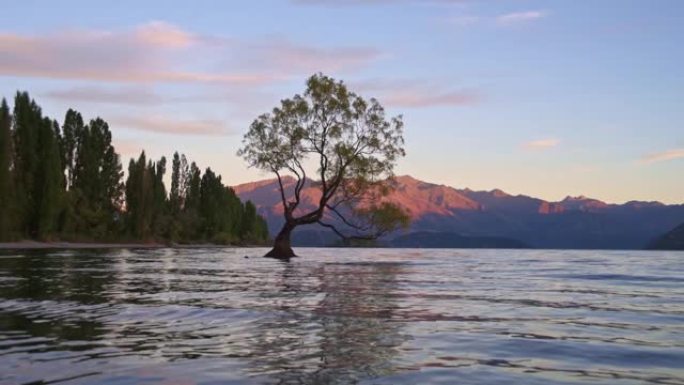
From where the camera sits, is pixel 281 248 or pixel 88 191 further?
pixel 88 191

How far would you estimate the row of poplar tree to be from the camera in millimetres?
92250

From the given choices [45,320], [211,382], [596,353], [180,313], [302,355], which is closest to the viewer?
[211,382]

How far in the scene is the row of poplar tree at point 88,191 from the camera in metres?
92.2

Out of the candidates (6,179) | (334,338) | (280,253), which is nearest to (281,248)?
(280,253)

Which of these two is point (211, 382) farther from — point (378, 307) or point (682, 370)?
point (378, 307)

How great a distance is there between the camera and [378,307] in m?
19.4

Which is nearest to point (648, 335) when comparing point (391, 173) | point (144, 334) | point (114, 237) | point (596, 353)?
point (596, 353)

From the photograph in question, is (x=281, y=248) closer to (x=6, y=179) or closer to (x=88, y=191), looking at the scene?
(x=6, y=179)

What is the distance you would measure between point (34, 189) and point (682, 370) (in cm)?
10097

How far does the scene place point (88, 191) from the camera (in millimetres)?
117250

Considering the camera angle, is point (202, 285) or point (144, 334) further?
point (202, 285)

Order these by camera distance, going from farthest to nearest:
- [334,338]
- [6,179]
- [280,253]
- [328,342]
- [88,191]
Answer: [88,191], [6,179], [280,253], [334,338], [328,342]

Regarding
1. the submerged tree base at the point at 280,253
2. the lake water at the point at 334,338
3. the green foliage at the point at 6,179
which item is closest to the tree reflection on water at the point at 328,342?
the lake water at the point at 334,338

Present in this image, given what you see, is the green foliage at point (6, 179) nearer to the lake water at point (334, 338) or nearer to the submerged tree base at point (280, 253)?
the submerged tree base at point (280, 253)
